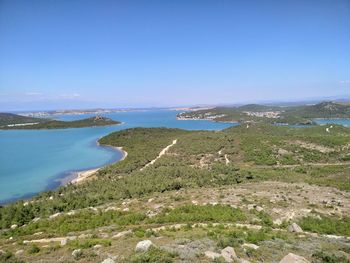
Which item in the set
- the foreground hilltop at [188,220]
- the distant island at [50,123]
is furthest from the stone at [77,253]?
the distant island at [50,123]

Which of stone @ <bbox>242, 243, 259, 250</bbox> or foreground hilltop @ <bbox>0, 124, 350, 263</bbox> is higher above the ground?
stone @ <bbox>242, 243, 259, 250</bbox>

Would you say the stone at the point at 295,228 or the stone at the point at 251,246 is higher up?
the stone at the point at 251,246

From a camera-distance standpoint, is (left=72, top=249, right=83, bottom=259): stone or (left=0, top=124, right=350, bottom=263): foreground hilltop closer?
(left=72, top=249, right=83, bottom=259): stone

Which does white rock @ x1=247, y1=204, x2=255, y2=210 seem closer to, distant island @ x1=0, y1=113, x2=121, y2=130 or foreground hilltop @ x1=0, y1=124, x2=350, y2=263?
foreground hilltop @ x1=0, y1=124, x2=350, y2=263

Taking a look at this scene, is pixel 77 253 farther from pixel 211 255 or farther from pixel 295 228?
pixel 295 228

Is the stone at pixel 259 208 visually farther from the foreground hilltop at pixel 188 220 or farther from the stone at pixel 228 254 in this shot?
the stone at pixel 228 254

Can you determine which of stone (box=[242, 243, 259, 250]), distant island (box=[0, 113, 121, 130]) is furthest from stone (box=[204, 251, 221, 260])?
distant island (box=[0, 113, 121, 130])

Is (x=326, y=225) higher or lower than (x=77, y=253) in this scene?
lower

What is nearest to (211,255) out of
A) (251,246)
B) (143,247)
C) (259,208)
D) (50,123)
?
(251,246)
